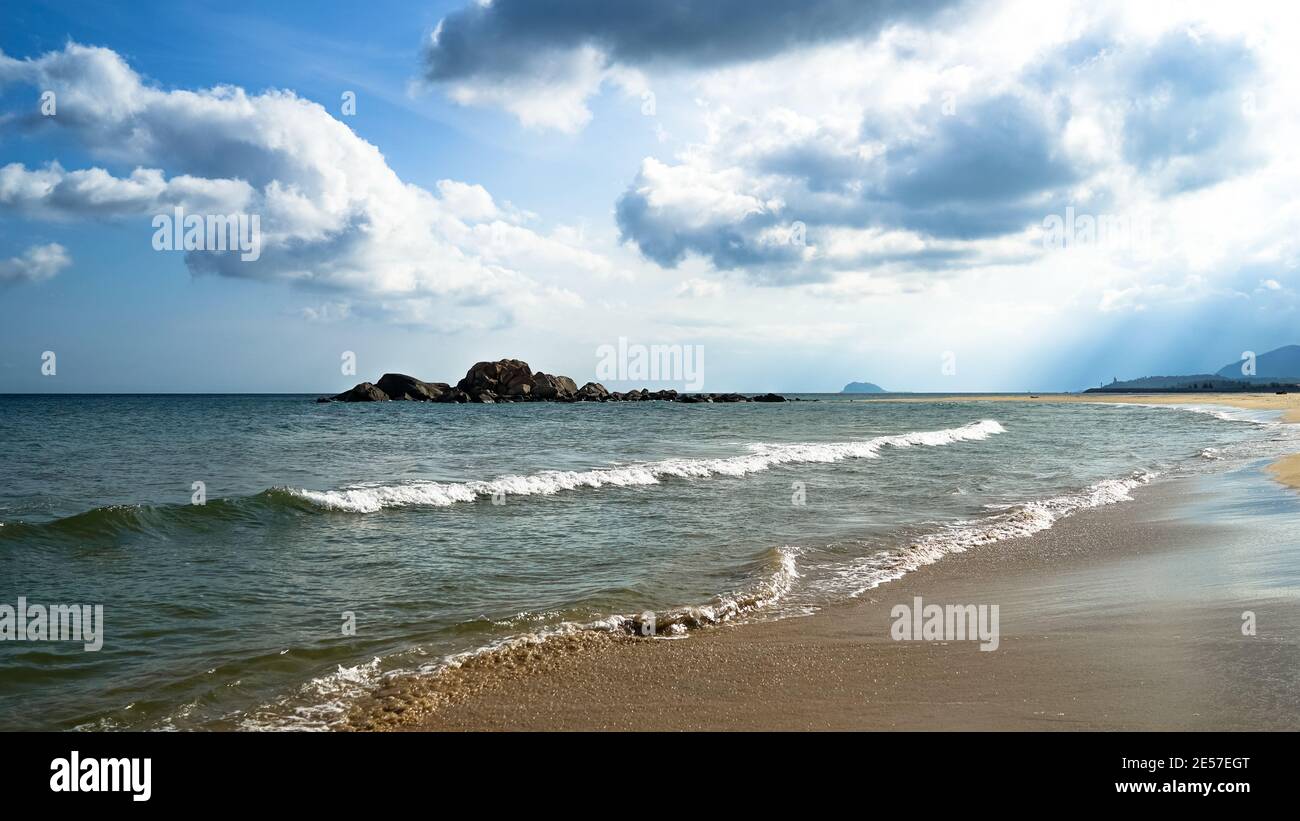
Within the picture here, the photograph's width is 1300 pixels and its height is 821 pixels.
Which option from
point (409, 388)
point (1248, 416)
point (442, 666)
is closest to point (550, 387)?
point (409, 388)

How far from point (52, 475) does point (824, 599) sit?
25.8 meters

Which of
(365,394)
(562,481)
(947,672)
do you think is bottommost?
(947,672)

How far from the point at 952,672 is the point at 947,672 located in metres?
0.04

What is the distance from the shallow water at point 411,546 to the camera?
22.9ft

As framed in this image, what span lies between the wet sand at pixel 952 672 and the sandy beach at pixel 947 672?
2 cm

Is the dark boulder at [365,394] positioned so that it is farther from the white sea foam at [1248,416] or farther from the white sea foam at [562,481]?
the white sea foam at [1248,416]

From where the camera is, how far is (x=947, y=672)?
6.31 meters

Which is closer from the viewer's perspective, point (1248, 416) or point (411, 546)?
point (411, 546)

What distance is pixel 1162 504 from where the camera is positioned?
16719 mm

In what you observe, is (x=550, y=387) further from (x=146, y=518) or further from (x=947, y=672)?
(x=947, y=672)

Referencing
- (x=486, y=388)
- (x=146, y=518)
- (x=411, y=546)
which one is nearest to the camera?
(x=411, y=546)

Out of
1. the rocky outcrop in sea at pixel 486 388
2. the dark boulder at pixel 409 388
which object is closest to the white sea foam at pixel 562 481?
the rocky outcrop in sea at pixel 486 388

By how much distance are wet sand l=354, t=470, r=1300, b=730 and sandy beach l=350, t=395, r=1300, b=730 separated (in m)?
0.02

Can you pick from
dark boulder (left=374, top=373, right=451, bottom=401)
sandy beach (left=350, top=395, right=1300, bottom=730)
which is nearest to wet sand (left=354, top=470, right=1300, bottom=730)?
sandy beach (left=350, top=395, right=1300, bottom=730)
